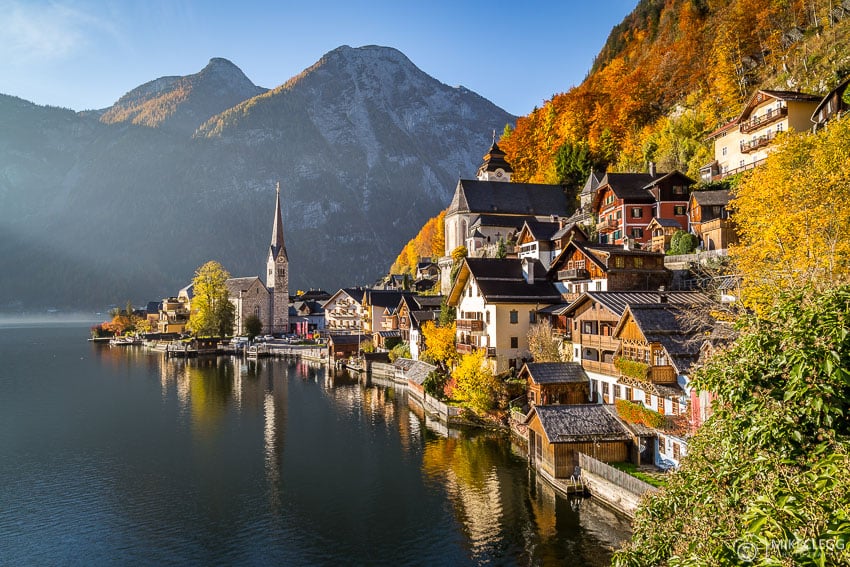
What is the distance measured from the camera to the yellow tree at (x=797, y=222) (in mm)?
24875

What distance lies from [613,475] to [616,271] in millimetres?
21823

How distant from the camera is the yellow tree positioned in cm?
2488

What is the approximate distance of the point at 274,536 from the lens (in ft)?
85.7

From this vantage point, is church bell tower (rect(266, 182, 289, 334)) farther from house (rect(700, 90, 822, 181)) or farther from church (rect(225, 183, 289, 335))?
house (rect(700, 90, 822, 181))

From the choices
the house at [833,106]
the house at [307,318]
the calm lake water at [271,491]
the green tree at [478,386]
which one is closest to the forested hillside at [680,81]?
the house at [833,106]

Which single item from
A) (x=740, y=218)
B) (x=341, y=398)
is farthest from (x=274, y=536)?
(x=341, y=398)

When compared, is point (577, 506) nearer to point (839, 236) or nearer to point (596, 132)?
point (839, 236)

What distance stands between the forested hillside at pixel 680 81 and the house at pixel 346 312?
42.7 m

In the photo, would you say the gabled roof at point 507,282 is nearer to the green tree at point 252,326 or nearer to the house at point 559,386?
the house at point 559,386

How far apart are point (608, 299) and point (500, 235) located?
4893 cm

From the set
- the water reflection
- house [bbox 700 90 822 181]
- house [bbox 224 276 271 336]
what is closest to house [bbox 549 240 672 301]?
house [bbox 700 90 822 181]

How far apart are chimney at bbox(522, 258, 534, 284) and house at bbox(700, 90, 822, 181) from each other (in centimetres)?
2202

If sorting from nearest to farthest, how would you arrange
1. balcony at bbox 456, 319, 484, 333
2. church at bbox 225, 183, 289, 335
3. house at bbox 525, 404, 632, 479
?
house at bbox 525, 404, 632, 479 → balcony at bbox 456, 319, 484, 333 → church at bbox 225, 183, 289, 335

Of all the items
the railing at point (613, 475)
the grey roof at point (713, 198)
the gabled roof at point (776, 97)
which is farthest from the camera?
the grey roof at point (713, 198)
